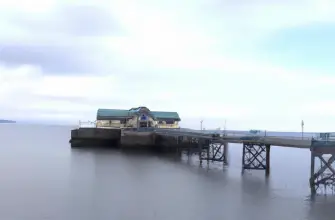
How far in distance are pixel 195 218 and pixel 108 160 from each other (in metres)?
37.1

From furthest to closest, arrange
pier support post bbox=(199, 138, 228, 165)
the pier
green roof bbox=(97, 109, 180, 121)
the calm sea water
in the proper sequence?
1. green roof bbox=(97, 109, 180, 121)
2. pier support post bbox=(199, 138, 228, 165)
3. the pier
4. the calm sea water

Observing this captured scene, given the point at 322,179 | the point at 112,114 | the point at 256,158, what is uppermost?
the point at 112,114

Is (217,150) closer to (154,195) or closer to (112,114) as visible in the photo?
(154,195)

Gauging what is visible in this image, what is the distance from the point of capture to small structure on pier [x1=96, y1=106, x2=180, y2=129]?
309 ft

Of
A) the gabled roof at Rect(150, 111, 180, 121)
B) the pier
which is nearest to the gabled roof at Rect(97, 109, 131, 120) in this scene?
the pier

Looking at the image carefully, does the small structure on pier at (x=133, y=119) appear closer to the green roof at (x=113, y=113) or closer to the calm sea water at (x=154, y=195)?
the green roof at (x=113, y=113)

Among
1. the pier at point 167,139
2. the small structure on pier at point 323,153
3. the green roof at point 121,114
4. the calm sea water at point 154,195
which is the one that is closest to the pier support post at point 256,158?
the pier at point 167,139

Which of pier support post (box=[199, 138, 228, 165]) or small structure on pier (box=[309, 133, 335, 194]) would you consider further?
pier support post (box=[199, 138, 228, 165])

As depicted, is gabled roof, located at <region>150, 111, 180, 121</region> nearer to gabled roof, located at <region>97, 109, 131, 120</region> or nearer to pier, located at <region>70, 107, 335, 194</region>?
pier, located at <region>70, 107, 335, 194</region>

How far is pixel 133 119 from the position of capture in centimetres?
9519

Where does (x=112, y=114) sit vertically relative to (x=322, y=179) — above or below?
above

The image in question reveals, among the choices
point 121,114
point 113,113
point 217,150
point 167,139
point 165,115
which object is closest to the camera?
point 217,150

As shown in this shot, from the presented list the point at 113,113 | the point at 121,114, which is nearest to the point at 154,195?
the point at 121,114

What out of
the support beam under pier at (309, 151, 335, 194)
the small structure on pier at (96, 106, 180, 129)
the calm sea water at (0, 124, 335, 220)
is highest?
the small structure on pier at (96, 106, 180, 129)
